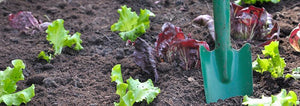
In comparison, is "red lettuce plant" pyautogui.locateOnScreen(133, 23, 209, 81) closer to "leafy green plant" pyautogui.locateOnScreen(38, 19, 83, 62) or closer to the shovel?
the shovel

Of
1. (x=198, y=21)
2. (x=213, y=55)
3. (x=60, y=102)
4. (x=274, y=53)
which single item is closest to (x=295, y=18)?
(x=198, y=21)

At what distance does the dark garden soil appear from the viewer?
2387mm

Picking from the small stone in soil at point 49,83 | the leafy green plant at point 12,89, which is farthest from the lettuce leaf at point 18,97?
the small stone in soil at point 49,83

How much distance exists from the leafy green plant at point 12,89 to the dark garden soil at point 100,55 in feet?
0.38

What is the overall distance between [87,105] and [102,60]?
0.66 m

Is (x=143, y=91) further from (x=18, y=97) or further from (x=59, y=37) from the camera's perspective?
(x=59, y=37)

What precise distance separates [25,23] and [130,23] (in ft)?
3.57

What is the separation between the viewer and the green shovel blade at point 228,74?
2250mm

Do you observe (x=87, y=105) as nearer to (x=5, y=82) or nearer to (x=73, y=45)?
(x=5, y=82)

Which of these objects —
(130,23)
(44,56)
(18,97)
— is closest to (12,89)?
(18,97)

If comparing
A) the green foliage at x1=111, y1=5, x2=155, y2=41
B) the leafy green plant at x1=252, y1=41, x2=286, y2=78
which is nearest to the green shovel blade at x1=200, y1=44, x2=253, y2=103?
the leafy green plant at x1=252, y1=41, x2=286, y2=78

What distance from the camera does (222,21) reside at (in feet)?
7.04

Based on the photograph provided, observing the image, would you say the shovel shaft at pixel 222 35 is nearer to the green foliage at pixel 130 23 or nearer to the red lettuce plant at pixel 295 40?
the red lettuce plant at pixel 295 40

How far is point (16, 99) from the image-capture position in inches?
90.7
